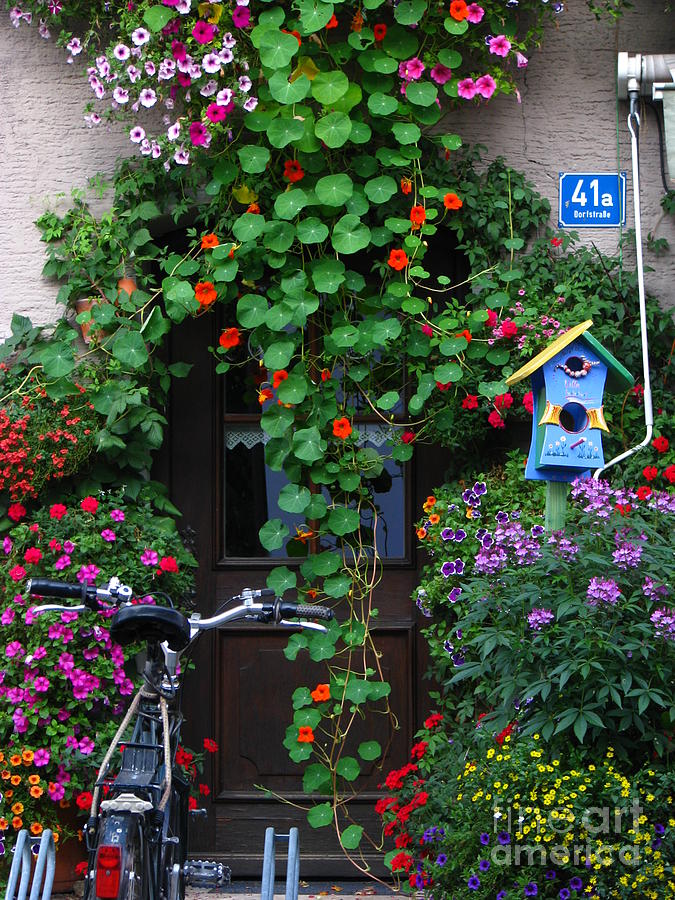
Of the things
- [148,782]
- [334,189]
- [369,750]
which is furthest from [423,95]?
[148,782]

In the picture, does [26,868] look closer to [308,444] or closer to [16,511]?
[16,511]

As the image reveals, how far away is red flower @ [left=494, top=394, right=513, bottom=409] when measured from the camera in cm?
425

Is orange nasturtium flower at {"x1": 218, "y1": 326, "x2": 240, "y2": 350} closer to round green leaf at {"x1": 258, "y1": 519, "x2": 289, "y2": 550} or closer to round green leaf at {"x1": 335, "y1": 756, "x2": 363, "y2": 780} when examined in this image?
round green leaf at {"x1": 258, "y1": 519, "x2": 289, "y2": 550}

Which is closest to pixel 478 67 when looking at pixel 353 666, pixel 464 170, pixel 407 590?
pixel 464 170

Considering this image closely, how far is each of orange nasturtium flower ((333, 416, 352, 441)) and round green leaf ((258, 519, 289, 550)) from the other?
408 millimetres

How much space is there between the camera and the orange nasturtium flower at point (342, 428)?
169 inches

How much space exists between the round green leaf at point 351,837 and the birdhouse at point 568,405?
1.49 meters

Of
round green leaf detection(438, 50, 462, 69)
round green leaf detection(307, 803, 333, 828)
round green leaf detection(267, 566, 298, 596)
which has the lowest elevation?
round green leaf detection(307, 803, 333, 828)

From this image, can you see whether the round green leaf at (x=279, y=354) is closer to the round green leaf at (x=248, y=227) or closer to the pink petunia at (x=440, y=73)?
the round green leaf at (x=248, y=227)

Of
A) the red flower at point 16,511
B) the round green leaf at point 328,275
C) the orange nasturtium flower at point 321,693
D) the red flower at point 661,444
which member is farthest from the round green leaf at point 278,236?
the orange nasturtium flower at point 321,693

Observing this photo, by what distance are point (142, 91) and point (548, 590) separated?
250cm

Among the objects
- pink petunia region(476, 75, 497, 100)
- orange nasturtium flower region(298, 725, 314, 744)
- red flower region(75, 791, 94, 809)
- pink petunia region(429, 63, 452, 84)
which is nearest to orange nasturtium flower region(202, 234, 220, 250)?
pink petunia region(429, 63, 452, 84)

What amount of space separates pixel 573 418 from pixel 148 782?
180 cm

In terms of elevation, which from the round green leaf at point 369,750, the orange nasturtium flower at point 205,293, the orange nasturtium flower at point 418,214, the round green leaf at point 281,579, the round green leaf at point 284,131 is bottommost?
the round green leaf at point 369,750
